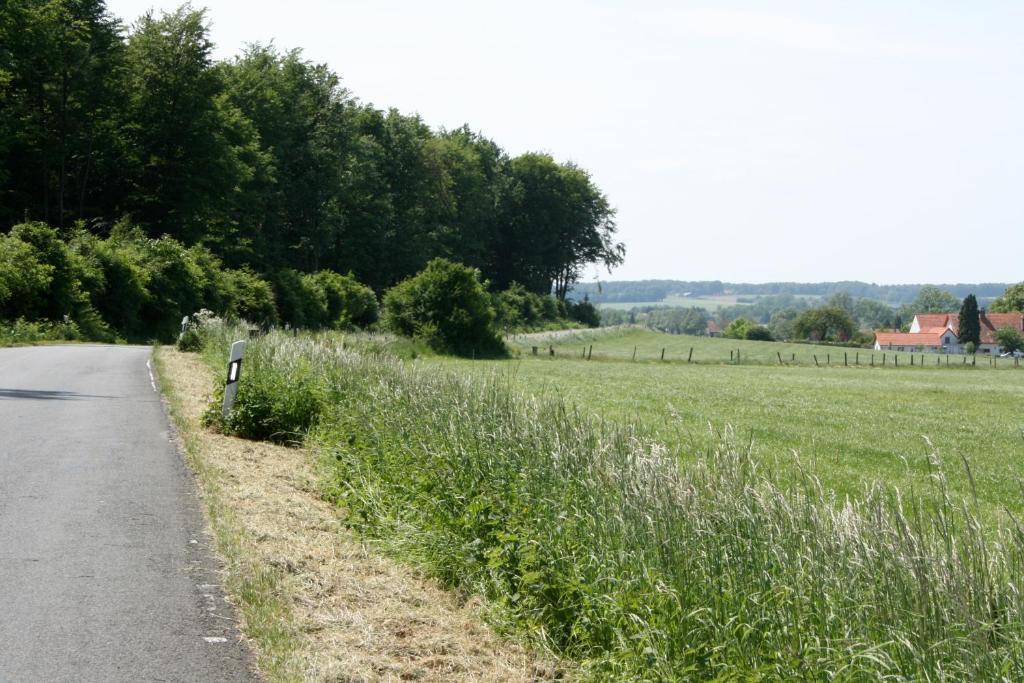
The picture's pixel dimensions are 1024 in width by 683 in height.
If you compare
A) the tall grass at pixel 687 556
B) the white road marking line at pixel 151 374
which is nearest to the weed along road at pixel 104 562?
the tall grass at pixel 687 556

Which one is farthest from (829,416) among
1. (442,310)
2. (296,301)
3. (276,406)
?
(296,301)

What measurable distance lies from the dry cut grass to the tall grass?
0.30 m

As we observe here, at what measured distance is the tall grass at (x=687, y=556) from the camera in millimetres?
5020

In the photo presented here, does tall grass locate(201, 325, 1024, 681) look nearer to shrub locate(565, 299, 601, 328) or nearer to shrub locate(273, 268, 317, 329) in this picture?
shrub locate(273, 268, 317, 329)

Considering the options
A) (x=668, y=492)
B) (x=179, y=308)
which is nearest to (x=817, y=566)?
(x=668, y=492)

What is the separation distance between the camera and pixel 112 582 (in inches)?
294

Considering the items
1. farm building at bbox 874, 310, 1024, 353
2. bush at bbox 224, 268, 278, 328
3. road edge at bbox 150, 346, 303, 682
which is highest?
bush at bbox 224, 268, 278, 328

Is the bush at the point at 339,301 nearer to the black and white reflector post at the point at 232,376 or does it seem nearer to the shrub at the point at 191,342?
the shrub at the point at 191,342

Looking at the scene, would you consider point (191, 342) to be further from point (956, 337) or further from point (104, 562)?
point (956, 337)

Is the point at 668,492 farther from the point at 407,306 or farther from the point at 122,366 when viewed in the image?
the point at 407,306

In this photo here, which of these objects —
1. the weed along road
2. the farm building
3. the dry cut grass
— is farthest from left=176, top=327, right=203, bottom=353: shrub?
the farm building

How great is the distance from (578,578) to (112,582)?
3.28 metres

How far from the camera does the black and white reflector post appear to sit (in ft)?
50.9

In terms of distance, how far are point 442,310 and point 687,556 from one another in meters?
51.9
